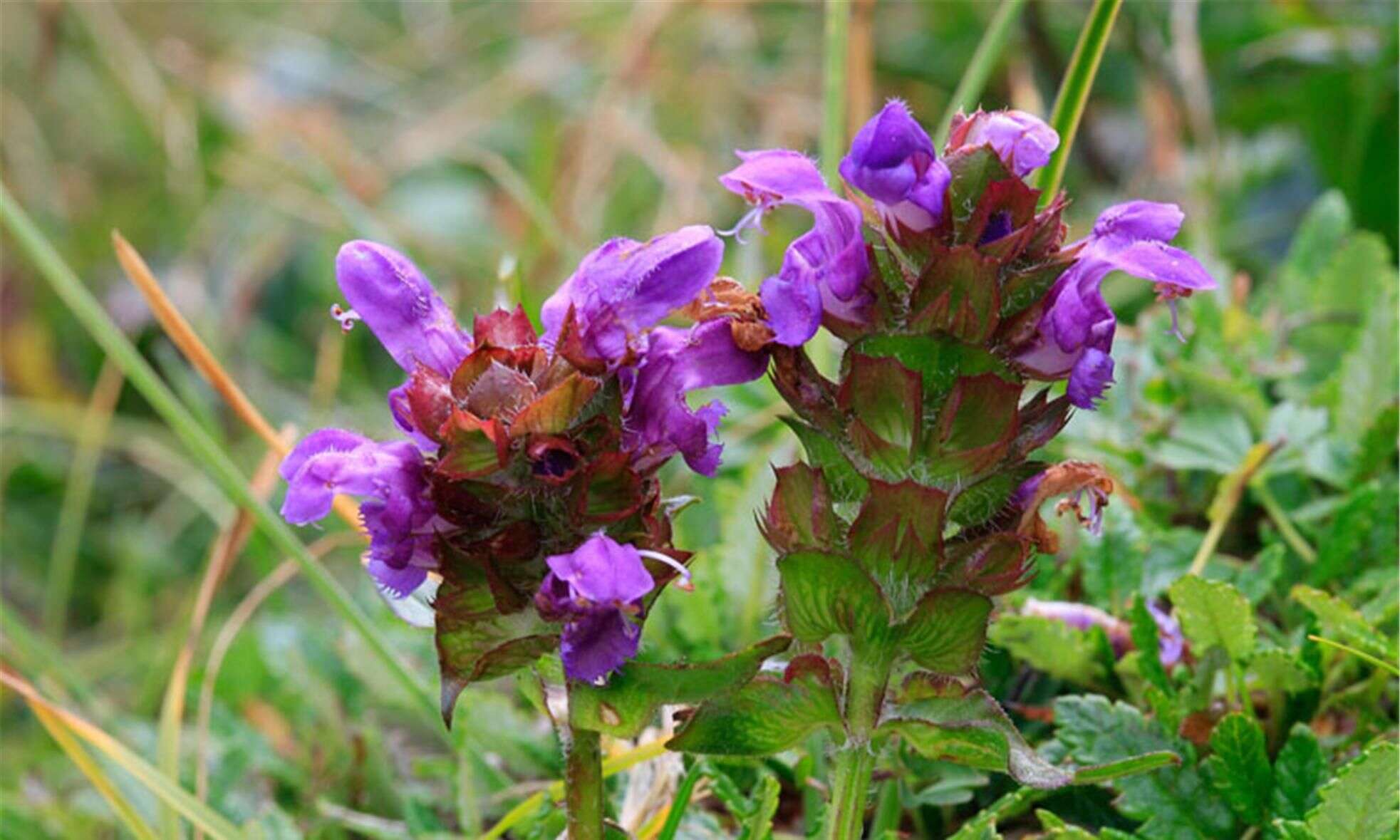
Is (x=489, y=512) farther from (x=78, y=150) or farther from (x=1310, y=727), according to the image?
(x=78, y=150)

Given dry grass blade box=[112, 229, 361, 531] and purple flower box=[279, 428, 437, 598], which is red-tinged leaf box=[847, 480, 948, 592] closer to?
purple flower box=[279, 428, 437, 598]

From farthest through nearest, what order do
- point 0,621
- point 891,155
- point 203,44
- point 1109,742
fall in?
point 203,44 < point 0,621 < point 1109,742 < point 891,155

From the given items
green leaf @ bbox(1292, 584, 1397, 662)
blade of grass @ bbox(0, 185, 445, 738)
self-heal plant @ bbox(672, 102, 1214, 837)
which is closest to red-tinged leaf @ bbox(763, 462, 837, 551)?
self-heal plant @ bbox(672, 102, 1214, 837)

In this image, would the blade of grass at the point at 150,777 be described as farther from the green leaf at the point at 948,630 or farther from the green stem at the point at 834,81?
the green stem at the point at 834,81

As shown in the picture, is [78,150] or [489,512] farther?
[78,150]

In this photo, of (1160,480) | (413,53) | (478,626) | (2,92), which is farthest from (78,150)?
(478,626)

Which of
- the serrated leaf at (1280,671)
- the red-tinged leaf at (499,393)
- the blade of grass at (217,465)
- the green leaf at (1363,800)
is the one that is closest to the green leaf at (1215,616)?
the serrated leaf at (1280,671)
